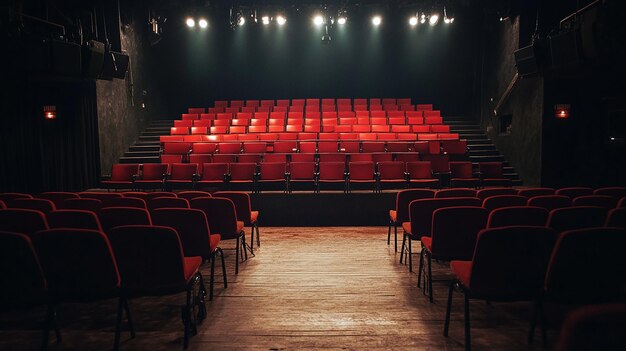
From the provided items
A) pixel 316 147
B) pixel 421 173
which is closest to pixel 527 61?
pixel 421 173

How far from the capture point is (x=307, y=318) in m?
3.03

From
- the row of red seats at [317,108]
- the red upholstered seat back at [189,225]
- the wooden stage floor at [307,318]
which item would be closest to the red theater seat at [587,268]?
the wooden stage floor at [307,318]

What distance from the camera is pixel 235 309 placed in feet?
10.6

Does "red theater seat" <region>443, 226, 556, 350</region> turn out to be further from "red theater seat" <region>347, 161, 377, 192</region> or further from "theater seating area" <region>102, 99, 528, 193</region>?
"red theater seat" <region>347, 161, 377, 192</region>

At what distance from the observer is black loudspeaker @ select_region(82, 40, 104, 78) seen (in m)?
7.48

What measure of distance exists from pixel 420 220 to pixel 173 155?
20.2 ft

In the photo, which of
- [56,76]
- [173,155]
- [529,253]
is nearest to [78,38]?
[56,76]

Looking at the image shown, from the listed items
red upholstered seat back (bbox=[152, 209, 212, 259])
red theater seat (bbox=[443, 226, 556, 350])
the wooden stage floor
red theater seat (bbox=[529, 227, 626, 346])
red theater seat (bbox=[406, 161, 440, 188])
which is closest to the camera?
red theater seat (bbox=[529, 227, 626, 346])

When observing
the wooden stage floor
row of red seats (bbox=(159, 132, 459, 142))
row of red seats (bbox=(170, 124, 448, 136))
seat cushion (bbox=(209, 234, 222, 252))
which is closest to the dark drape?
row of red seats (bbox=(159, 132, 459, 142))

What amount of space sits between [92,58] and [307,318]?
6.76 m

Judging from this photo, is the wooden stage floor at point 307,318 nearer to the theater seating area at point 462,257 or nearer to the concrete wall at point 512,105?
the theater seating area at point 462,257

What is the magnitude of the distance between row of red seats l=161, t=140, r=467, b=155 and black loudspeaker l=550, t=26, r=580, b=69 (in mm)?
A: 2670

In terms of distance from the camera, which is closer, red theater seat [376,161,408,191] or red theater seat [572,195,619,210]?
red theater seat [572,195,619,210]

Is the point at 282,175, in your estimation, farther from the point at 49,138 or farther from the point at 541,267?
the point at 541,267
